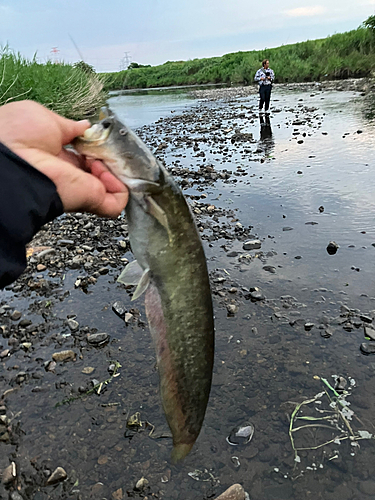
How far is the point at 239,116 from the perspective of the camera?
1881cm

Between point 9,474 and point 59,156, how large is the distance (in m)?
2.30

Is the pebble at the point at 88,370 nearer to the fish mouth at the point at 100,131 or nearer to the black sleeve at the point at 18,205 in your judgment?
the black sleeve at the point at 18,205

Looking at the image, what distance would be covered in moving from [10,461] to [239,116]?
731 inches

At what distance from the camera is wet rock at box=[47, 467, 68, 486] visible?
260 centimetres

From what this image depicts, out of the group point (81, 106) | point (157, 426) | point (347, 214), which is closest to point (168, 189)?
point (157, 426)

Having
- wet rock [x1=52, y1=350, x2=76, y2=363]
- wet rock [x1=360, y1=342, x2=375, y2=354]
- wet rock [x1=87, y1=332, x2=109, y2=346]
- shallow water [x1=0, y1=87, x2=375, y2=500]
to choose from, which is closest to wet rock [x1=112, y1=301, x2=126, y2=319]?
shallow water [x1=0, y1=87, x2=375, y2=500]

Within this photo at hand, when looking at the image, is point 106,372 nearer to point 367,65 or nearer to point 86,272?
point 86,272

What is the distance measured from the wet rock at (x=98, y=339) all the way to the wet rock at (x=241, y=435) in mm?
1678

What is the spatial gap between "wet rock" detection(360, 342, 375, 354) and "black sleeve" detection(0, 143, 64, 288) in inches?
122

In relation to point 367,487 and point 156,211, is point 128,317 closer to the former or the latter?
point 156,211

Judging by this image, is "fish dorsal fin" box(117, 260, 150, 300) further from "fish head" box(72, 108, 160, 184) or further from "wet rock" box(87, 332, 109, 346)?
"wet rock" box(87, 332, 109, 346)

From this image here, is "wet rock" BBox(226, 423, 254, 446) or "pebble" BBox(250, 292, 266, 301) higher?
"pebble" BBox(250, 292, 266, 301)

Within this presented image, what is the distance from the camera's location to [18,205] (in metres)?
1.58

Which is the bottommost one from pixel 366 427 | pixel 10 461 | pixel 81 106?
pixel 366 427
